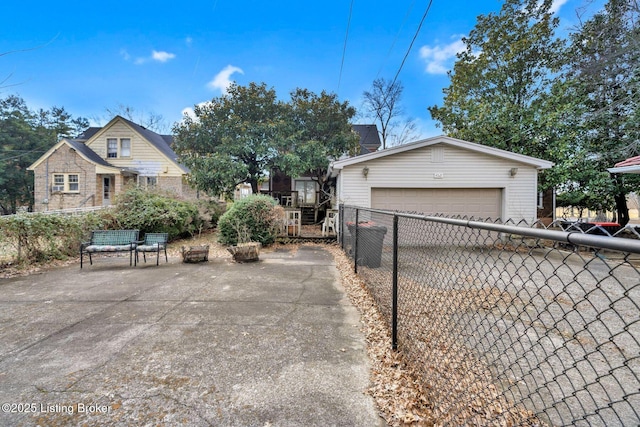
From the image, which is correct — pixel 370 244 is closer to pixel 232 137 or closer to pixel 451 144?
pixel 451 144

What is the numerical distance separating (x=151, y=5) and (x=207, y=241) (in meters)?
7.41

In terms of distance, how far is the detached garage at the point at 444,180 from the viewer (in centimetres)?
935

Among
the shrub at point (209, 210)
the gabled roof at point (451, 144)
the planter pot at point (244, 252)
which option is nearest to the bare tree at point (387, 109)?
the gabled roof at point (451, 144)

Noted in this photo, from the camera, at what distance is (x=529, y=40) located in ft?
39.8

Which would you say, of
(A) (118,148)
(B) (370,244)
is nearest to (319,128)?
(B) (370,244)

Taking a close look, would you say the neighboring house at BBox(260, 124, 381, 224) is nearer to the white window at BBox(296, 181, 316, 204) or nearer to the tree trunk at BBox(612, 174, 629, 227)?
the white window at BBox(296, 181, 316, 204)

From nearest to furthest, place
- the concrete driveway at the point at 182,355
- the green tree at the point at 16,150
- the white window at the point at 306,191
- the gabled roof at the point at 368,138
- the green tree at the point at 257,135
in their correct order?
the concrete driveway at the point at 182,355 → the green tree at the point at 257,135 → the white window at the point at 306,191 → the green tree at the point at 16,150 → the gabled roof at the point at 368,138

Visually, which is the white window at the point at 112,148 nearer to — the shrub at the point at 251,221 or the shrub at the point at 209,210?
the shrub at the point at 209,210

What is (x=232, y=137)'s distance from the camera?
41.3 feet

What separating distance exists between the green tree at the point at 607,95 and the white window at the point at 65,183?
22.9 meters

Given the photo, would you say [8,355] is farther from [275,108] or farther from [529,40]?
[529,40]

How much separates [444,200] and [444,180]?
675mm

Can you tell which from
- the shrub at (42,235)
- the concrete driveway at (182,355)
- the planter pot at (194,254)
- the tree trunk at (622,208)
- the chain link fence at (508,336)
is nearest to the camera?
the chain link fence at (508,336)

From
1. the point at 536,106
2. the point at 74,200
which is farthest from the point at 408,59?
the point at 74,200
